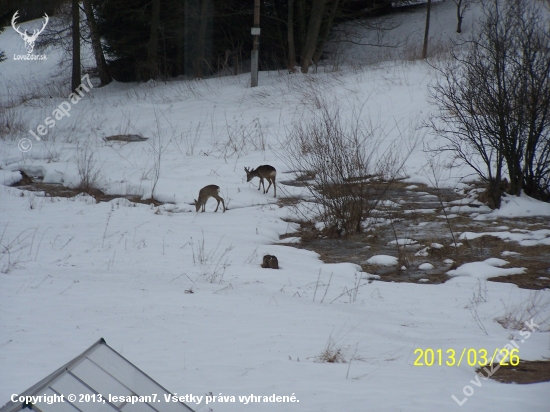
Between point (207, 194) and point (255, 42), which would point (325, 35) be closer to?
Answer: point (255, 42)

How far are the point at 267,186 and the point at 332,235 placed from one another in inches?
125

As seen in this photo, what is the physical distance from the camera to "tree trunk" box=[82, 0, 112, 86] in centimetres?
2461

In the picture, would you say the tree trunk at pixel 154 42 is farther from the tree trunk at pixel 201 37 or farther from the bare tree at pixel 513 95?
the bare tree at pixel 513 95

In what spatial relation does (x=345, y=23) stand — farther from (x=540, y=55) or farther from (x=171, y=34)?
(x=540, y=55)

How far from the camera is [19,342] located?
4.25 metres

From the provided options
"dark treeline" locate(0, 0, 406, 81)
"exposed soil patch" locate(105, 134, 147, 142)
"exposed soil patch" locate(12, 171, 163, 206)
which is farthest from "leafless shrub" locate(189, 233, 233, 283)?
"dark treeline" locate(0, 0, 406, 81)

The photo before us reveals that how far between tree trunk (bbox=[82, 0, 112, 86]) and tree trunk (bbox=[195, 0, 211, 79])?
4.79m

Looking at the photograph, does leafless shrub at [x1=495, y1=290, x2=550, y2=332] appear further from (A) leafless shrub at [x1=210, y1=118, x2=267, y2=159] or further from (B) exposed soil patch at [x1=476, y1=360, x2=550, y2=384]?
(A) leafless shrub at [x1=210, y1=118, x2=267, y2=159]

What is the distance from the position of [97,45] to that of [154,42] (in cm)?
301

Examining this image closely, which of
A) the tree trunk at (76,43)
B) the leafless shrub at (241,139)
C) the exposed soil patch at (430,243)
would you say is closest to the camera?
the exposed soil patch at (430,243)

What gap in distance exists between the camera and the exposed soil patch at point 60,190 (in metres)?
10.8

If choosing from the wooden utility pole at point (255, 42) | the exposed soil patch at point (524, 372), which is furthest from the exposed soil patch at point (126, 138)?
the exposed soil patch at point (524, 372)

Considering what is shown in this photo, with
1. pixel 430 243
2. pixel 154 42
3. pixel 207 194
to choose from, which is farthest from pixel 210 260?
pixel 154 42

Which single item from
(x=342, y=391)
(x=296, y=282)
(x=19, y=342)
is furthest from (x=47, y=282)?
(x=342, y=391)
